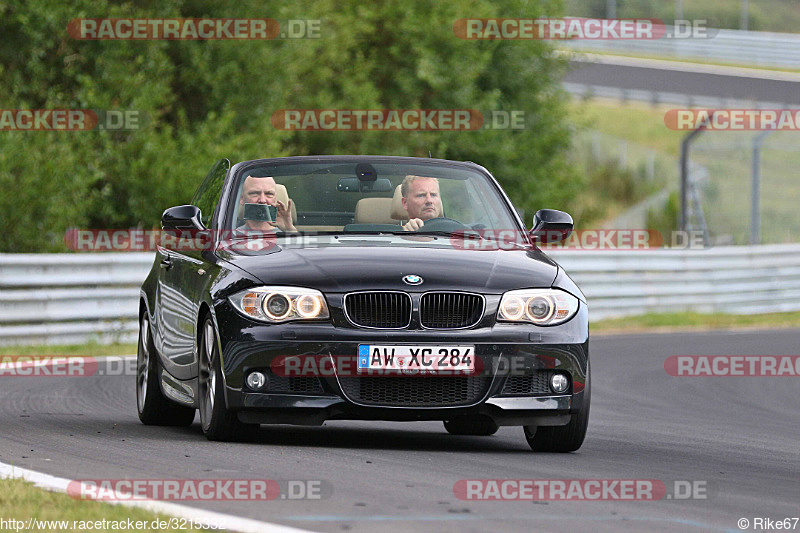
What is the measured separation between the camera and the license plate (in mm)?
7848

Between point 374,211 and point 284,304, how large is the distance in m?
1.39

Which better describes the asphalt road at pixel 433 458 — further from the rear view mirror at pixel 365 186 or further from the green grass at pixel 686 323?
the green grass at pixel 686 323

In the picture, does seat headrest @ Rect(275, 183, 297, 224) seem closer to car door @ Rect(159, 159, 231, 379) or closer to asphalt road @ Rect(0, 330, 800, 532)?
car door @ Rect(159, 159, 231, 379)

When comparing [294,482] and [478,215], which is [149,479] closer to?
[294,482]

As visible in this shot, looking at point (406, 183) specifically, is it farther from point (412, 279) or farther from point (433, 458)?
point (433, 458)

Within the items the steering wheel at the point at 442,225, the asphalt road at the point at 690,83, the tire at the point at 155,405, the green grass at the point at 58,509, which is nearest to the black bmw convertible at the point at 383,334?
the steering wheel at the point at 442,225

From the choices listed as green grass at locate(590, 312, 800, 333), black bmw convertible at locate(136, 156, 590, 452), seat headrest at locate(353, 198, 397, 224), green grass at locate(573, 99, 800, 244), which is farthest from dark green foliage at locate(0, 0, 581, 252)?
black bmw convertible at locate(136, 156, 590, 452)

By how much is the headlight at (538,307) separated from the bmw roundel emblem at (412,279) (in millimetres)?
414

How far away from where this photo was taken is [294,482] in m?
6.79

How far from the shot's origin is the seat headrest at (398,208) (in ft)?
30.1

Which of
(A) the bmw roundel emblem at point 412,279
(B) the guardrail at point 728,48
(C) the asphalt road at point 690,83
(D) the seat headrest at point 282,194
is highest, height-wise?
(B) the guardrail at point 728,48

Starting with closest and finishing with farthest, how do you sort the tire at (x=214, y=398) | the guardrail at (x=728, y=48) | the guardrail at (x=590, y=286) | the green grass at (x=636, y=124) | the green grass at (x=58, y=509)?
the green grass at (x=58, y=509)
the tire at (x=214, y=398)
the guardrail at (x=590, y=286)
the guardrail at (x=728, y=48)
the green grass at (x=636, y=124)

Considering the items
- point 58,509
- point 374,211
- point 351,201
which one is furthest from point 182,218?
point 58,509

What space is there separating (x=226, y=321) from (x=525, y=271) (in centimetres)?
150
